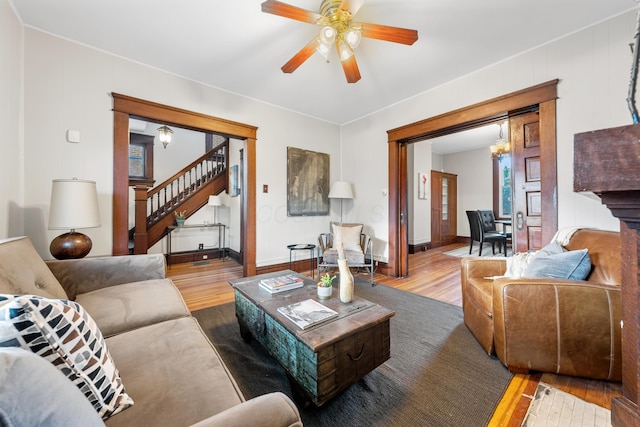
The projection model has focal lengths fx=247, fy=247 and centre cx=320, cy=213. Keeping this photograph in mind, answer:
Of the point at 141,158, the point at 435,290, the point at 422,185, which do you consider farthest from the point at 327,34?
the point at 141,158

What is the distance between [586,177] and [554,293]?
1.06 meters

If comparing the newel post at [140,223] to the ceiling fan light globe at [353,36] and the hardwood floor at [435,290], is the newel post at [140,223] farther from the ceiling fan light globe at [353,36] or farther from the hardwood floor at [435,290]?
the ceiling fan light globe at [353,36]

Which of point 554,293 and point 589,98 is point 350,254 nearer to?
point 554,293

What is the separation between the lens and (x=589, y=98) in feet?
6.95

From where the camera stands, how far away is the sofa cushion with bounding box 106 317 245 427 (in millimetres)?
729

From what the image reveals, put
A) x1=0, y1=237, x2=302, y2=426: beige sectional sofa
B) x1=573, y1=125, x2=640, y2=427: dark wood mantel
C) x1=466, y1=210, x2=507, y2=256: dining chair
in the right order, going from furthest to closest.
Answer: x1=466, y1=210, x2=507, y2=256: dining chair, x1=573, y1=125, x2=640, y2=427: dark wood mantel, x1=0, y1=237, x2=302, y2=426: beige sectional sofa

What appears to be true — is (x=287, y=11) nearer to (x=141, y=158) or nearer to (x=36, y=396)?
(x=36, y=396)

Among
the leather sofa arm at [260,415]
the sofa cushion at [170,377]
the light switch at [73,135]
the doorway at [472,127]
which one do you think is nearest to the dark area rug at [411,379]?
the sofa cushion at [170,377]

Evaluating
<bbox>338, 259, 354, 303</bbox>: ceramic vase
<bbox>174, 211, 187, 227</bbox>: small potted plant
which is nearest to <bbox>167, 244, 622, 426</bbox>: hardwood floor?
<bbox>174, 211, 187, 227</bbox>: small potted plant

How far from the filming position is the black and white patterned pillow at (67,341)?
0.59m

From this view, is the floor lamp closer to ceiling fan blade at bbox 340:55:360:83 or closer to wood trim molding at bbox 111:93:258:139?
wood trim molding at bbox 111:93:258:139

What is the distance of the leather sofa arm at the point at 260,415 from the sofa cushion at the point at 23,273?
1.11 metres

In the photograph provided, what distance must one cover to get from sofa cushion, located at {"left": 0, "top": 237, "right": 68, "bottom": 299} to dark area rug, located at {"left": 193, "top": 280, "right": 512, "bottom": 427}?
42.1 inches

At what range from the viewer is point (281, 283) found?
1.85 metres
